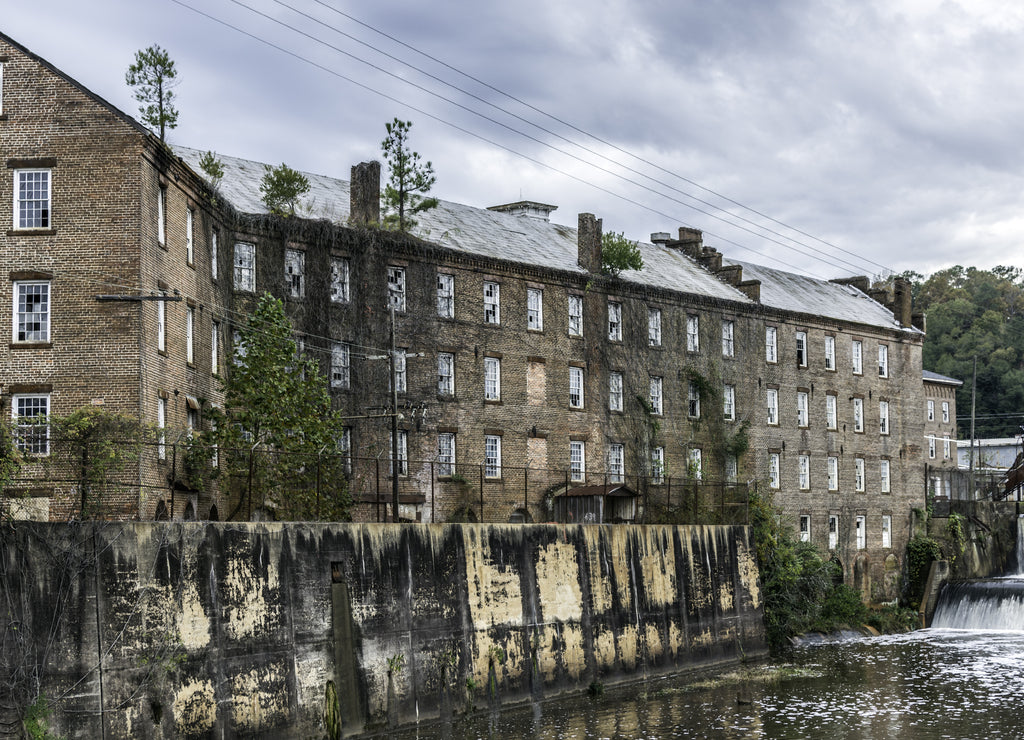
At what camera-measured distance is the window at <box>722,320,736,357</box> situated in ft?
195

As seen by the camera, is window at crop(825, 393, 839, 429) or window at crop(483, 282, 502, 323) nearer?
window at crop(483, 282, 502, 323)

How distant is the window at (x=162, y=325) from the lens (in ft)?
109

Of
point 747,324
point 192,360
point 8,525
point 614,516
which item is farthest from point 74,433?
point 747,324

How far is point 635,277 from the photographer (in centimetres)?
5631

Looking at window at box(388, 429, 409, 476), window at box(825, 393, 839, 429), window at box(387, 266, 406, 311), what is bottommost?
window at box(388, 429, 409, 476)

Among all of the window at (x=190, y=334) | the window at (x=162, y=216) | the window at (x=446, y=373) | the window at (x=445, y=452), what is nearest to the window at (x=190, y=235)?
the window at (x=190, y=334)

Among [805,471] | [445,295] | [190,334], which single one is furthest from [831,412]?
[190,334]

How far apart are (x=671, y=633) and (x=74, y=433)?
21.4 metres

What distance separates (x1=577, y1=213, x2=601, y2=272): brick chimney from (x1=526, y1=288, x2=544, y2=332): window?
11.4ft

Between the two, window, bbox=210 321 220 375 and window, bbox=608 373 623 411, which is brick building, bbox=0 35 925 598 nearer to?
window, bbox=608 373 623 411

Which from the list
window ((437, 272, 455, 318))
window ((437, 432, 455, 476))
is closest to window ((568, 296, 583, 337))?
window ((437, 272, 455, 318))

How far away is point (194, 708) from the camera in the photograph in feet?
82.9

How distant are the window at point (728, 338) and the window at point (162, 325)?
31.6m

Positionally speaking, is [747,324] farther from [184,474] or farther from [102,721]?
[102,721]
